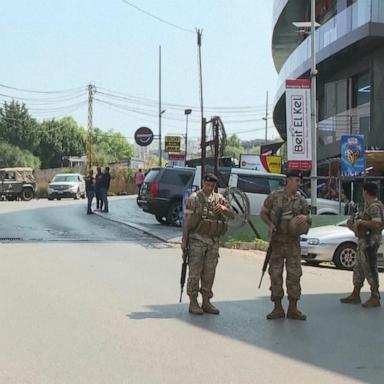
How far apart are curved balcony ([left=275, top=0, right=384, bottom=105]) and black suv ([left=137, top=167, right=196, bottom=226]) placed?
29.0 feet

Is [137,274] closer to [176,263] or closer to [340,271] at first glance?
[176,263]

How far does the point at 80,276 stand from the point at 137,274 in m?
1.00

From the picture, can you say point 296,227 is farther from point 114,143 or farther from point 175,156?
point 114,143

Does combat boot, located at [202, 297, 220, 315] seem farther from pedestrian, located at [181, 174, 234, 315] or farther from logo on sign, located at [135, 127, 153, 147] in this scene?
logo on sign, located at [135, 127, 153, 147]

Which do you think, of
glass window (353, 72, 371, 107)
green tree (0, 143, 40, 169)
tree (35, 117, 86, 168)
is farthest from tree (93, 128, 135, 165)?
glass window (353, 72, 371, 107)

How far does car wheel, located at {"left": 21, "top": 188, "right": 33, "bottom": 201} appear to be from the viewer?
133 ft

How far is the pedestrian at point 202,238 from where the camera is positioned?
8109 mm

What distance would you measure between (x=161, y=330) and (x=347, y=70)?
23925 mm

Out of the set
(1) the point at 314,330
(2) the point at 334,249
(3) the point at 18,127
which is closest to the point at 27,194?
(2) the point at 334,249

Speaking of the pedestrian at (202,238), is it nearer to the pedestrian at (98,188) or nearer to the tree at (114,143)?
the pedestrian at (98,188)

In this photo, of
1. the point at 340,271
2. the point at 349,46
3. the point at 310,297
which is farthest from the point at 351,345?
the point at 349,46

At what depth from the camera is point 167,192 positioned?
2083 cm

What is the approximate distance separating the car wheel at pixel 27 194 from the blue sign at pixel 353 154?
25410 millimetres

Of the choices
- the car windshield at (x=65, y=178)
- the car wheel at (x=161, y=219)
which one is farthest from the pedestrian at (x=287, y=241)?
the car windshield at (x=65, y=178)
